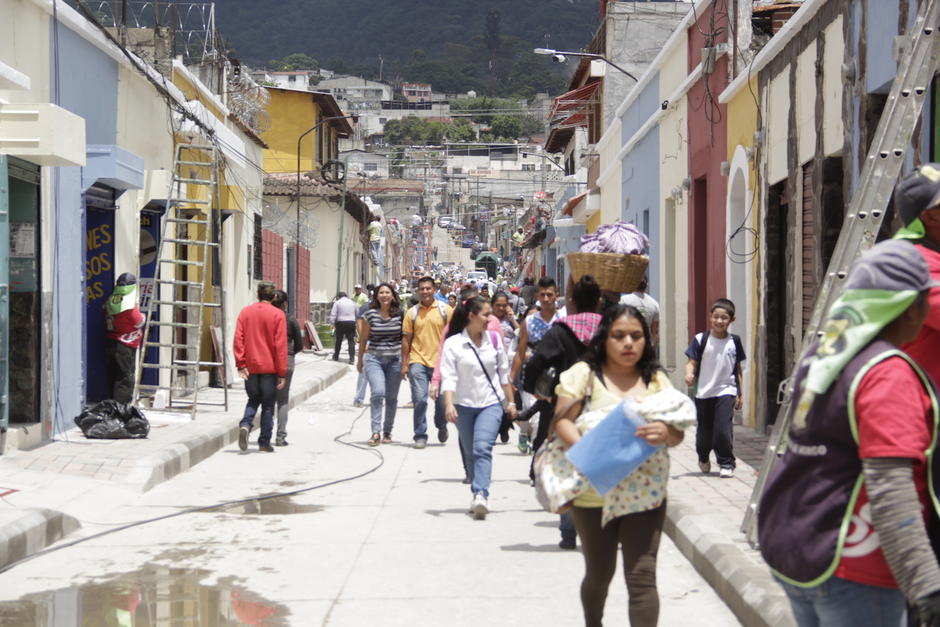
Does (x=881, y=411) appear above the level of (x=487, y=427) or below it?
above

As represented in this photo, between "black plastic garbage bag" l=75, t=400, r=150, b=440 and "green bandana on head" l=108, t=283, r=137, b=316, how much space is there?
2.03 metres

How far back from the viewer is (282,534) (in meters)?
8.93

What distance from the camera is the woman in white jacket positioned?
9508 mm

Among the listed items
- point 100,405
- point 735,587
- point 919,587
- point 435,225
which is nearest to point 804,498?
point 919,587

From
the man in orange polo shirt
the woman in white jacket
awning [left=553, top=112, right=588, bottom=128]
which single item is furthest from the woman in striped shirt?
awning [left=553, top=112, right=588, bottom=128]

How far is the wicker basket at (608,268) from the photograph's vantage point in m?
8.95

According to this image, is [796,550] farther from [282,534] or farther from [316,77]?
[316,77]

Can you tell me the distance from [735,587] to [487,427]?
334 cm

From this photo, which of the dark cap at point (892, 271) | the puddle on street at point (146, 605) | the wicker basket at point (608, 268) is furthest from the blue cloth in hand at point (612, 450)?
the wicker basket at point (608, 268)

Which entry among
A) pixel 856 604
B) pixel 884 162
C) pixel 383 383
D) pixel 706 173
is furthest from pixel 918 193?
pixel 706 173

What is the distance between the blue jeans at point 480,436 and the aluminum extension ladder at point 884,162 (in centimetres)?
289

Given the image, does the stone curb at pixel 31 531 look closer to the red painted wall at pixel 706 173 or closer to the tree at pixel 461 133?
the red painted wall at pixel 706 173

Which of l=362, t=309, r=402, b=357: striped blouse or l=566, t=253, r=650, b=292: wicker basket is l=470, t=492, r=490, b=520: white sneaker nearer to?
l=566, t=253, r=650, b=292: wicker basket

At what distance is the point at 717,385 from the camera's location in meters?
10.7
